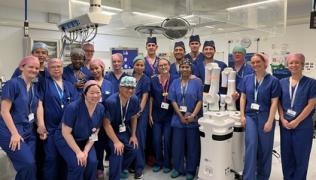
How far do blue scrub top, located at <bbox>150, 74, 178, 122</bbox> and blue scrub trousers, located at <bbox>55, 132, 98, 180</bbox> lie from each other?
0.93 m

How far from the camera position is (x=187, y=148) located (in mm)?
2801

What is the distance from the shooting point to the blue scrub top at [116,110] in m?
2.46

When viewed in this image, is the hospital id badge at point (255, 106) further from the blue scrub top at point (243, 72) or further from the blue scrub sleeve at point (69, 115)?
the blue scrub sleeve at point (69, 115)

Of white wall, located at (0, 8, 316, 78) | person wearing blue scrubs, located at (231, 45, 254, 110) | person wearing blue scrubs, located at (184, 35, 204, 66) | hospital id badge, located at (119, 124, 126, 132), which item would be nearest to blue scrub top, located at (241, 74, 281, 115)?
person wearing blue scrubs, located at (231, 45, 254, 110)

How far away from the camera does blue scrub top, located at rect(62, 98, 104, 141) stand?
2178 mm

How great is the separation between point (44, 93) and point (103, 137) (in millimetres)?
692

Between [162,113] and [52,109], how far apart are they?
45.9 inches

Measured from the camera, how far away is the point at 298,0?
496 cm

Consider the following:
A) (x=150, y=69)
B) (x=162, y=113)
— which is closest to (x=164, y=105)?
(x=162, y=113)

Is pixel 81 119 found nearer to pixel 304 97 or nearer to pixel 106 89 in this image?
pixel 106 89

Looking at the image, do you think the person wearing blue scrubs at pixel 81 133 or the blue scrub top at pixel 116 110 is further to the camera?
the blue scrub top at pixel 116 110

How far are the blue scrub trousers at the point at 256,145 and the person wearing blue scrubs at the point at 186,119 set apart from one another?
52 cm

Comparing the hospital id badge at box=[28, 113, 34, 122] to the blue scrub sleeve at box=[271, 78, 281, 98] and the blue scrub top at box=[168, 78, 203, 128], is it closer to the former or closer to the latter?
the blue scrub top at box=[168, 78, 203, 128]

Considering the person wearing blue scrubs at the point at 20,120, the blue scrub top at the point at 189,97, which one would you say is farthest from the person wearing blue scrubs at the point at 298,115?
the person wearing blue scrubs at the point at 20,120
